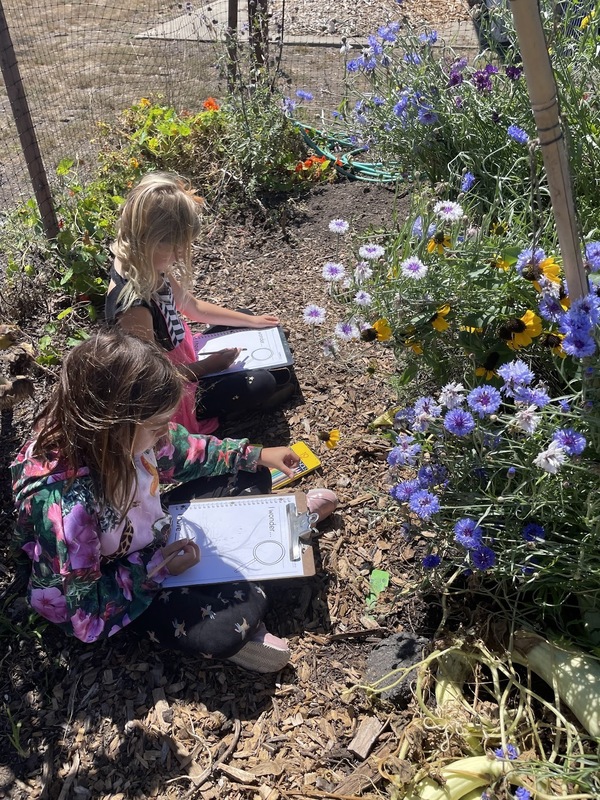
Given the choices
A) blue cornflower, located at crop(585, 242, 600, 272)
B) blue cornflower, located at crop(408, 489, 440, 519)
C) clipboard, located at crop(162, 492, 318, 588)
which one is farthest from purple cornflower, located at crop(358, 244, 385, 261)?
clipboard, located at crop(162, 492, 318, 588)

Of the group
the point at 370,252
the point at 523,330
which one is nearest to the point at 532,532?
the point at 523,330

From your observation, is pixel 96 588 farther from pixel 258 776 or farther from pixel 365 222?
pixel 365 222

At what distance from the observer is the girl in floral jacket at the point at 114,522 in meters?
1.81

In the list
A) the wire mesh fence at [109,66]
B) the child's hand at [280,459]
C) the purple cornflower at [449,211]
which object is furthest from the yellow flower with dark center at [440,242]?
the wire mesh fence at [109,66]

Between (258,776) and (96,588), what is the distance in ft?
2.23

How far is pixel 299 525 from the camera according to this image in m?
2.21

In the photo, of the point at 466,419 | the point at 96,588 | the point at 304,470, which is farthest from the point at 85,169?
the point at 466,419

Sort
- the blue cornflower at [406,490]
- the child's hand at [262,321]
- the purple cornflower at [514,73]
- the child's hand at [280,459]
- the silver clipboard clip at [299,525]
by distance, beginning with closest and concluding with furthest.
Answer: the blue cornflower at [406,490], the silver clipboard clip at [299,525], the child's hand at [280,459], the purple cornflower at [514,73], the child's hand at [262,321]

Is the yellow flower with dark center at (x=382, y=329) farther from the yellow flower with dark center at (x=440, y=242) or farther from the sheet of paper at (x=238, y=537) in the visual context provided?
the sheet of paper at (x=238, y=537)

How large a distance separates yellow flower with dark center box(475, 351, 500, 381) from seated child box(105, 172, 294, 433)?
1.05 metres

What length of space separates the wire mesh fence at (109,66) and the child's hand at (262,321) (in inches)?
86.6

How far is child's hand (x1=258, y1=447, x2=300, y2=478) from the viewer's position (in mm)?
2381

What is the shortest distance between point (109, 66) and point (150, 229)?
197 inches

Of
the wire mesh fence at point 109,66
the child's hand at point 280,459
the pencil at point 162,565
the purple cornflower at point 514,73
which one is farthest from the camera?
the wire mesh fence at point 109,66
